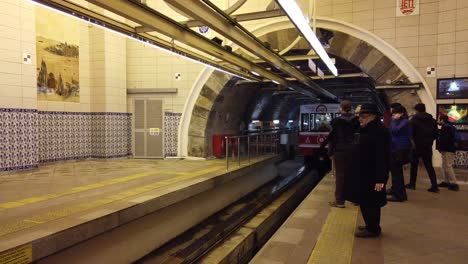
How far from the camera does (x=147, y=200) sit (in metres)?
5.11

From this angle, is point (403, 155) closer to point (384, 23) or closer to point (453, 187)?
point (453, 187)

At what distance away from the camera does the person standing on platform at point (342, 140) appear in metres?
4.91

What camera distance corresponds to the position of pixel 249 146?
396 inches

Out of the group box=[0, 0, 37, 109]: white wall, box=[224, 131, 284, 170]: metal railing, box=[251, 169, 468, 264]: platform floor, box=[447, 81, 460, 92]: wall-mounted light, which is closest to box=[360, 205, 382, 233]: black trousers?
box=[251, 169, 468, 264]: platform floor

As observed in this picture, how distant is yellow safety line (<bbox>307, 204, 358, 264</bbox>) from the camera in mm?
3359

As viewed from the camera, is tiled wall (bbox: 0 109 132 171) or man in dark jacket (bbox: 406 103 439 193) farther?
tiled wall (bbox: 0 109 132 171)

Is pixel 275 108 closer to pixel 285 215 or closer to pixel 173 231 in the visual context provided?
pixel 285 215

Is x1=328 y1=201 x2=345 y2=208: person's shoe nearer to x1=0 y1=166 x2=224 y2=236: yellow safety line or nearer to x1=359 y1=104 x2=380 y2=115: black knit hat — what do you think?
x1=359 y1=104 x2=380 y2=115: black knit hat

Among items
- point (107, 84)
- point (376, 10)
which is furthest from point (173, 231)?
point (376, 10)

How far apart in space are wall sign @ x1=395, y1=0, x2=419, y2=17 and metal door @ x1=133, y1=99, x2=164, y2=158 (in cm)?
725

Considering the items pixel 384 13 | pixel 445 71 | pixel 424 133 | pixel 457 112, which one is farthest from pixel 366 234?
pixel 384 13

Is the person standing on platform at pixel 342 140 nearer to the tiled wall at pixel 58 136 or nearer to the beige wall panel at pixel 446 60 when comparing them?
the beige wall panel at pixel 446 60

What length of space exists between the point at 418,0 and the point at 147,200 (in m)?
7.93

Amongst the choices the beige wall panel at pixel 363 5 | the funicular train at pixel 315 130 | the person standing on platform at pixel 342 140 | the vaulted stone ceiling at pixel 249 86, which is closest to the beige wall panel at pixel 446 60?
the vaulted stone ceiling at pixel 249 86
